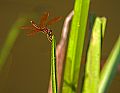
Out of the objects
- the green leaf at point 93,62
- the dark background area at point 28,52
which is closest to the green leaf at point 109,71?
the green leaf at point 93,62

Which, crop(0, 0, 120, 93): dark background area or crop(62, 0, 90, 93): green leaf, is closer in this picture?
crop(62, 0, 90, 93): green leaf

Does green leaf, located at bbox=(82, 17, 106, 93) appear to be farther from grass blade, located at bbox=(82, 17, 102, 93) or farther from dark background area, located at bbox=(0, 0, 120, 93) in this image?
dark background area, located at bbox=(0, 0, 120, 93)

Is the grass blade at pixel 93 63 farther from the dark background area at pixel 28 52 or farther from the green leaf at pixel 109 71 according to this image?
the dark background area at pixel 28 52

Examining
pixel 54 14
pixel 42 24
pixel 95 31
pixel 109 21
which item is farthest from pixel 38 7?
pixel 42 24

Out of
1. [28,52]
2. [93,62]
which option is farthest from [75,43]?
[28,52]

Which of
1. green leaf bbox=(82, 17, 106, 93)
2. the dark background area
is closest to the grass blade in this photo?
green leaf bbox=(82, 17, 106, 93)

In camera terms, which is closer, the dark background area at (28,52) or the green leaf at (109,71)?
the green leaf at (109,71)

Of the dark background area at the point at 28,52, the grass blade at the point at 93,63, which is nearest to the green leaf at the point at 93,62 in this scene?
the grass blade at the point at 93,63

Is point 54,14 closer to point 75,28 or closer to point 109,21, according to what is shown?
point 109,21

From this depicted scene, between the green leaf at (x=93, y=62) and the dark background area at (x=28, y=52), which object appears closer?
the green leaf at (x=93, y=62)
